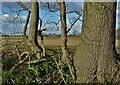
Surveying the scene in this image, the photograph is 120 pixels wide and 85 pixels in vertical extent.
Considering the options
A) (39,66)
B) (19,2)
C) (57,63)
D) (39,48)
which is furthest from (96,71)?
(19,2)

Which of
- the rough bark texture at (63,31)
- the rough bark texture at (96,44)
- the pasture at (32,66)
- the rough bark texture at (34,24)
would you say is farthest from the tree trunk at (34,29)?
the rough bark texture at (96,44)

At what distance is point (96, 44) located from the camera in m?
5.22

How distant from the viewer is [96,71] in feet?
17.7

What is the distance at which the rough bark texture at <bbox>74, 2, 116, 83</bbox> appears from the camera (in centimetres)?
512

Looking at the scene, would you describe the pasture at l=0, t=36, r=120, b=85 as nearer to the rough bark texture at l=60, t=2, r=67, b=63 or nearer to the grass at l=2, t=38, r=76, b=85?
the grass at l=2, t=38, r=76, b=85

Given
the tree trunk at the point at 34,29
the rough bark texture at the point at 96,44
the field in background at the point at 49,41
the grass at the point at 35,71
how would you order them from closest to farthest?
the rough bark texture at the point at 96,44 < the grass at the point at 35,71 < the field in background at the point at 49,41 < the tree trunk at the point at 34,29

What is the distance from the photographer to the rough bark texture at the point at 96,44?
5121 millimetres

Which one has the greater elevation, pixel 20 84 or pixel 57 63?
pixel 57 63

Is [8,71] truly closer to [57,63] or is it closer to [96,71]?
[57,63]

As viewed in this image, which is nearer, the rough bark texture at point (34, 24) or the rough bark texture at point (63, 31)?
the rough bark texture at point (63, 31)

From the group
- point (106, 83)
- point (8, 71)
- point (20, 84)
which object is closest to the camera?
point (106, 83)

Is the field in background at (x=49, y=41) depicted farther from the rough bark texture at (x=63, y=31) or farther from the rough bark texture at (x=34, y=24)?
the rough bark texture at (x=34, y=24)

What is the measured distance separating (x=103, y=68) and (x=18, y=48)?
7.54 ft

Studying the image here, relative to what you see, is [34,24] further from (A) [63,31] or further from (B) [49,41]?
(A) [63,31]
